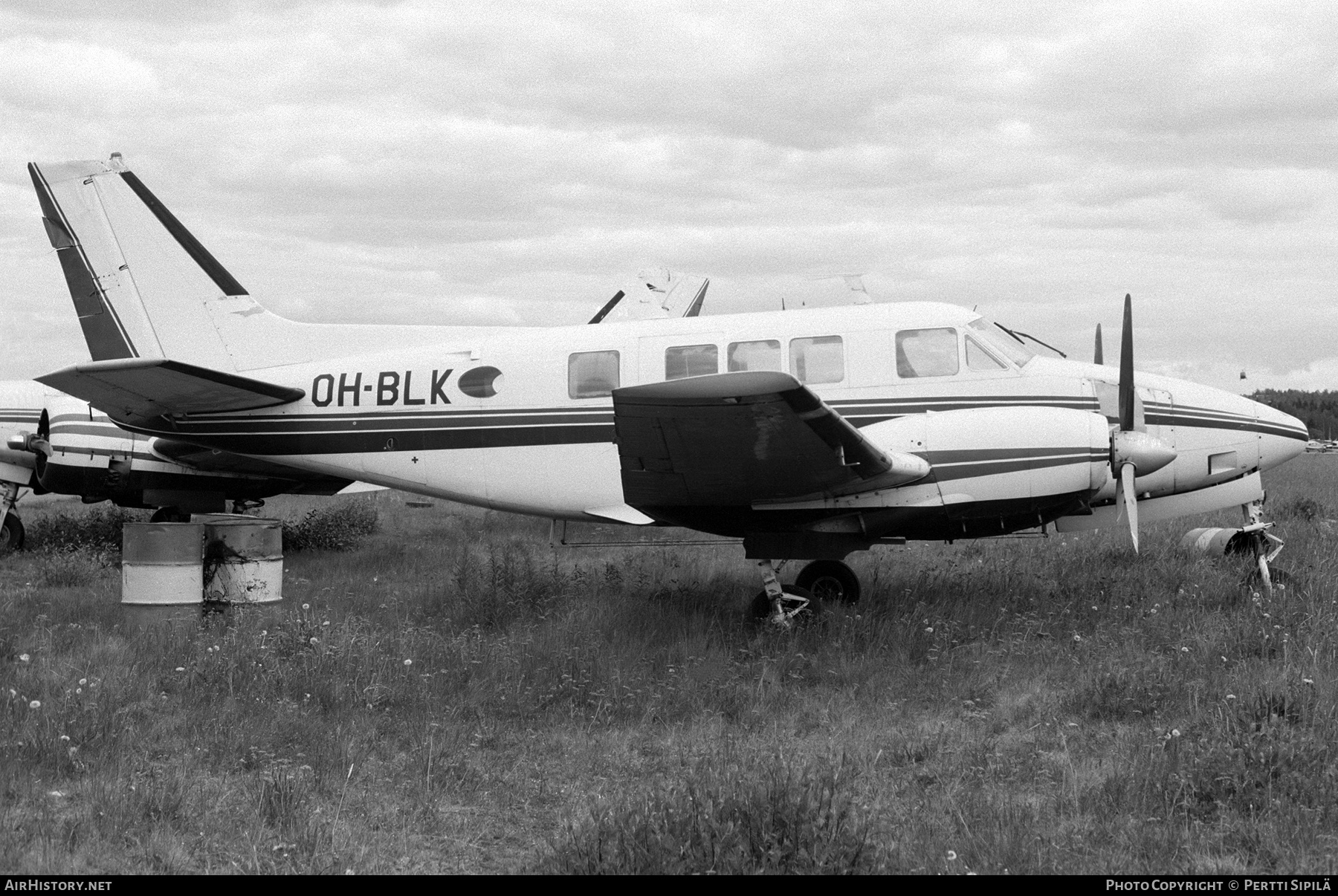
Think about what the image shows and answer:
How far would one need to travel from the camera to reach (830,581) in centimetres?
1050

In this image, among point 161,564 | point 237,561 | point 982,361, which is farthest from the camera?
point 982,361

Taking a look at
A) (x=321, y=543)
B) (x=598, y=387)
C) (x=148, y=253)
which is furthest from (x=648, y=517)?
(x=321, y=543)

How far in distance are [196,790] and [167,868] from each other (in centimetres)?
96

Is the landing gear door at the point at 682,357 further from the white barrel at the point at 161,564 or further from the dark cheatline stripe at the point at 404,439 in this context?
the white barrel at the point at 161,564

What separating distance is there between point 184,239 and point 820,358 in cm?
756

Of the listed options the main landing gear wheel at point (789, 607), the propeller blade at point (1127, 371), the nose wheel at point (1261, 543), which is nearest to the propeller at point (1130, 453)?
the propeller blade at point (1127, 371)

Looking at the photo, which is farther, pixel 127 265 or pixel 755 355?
pixel 127 265

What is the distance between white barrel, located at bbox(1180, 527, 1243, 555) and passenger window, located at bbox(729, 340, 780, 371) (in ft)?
17.9

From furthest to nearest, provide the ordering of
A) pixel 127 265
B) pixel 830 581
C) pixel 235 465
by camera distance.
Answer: pixel 235 465
pixel 127 265
pixel 830 581

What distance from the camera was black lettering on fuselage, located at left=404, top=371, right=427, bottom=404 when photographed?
10.8 meters

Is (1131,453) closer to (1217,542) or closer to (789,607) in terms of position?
(789,607)

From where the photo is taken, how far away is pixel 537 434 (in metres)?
10.5

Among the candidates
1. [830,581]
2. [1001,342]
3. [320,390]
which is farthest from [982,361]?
[320,390]

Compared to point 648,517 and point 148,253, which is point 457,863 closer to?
point 648,517
